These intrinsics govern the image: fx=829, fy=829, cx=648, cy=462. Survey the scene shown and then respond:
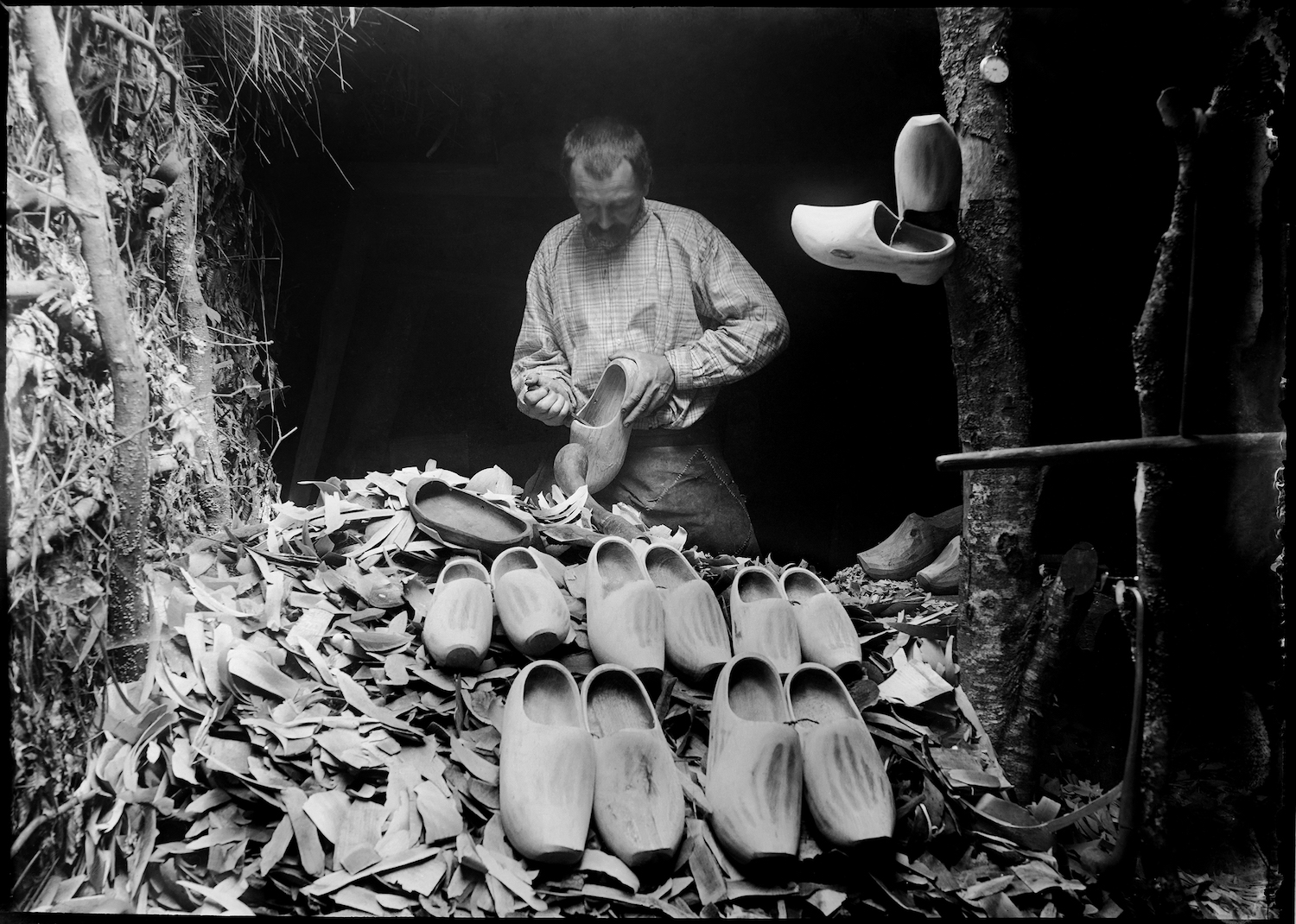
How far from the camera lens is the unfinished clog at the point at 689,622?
134cm

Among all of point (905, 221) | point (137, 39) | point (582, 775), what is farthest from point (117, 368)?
point (905, 221)

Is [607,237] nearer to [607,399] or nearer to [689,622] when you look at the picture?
[607,399]

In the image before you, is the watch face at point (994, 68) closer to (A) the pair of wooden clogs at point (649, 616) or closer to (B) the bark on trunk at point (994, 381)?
(B) the bark on trunk at point (994, 381)

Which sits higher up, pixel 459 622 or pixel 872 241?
pixel 872 241

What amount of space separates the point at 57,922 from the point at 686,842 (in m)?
0.86

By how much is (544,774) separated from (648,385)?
0.66m

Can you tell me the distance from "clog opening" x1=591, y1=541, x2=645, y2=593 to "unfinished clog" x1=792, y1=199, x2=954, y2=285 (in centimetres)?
60

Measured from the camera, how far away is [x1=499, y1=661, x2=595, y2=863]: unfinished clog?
42.6 inches

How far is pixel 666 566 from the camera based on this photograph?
1.47 meters

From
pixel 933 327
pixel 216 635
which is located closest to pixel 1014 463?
pixel 933 327

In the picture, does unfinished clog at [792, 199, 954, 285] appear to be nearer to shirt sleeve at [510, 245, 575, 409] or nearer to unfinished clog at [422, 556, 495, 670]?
shirt sleeve at [510, 245, 575, 409]

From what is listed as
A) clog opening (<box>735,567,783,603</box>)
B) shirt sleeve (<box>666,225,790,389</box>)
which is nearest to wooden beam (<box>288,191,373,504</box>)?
shirt sleeve (<box>666,225,790,389</box>)

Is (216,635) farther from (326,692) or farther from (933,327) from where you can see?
A: (933,327)

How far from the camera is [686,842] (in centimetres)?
113
